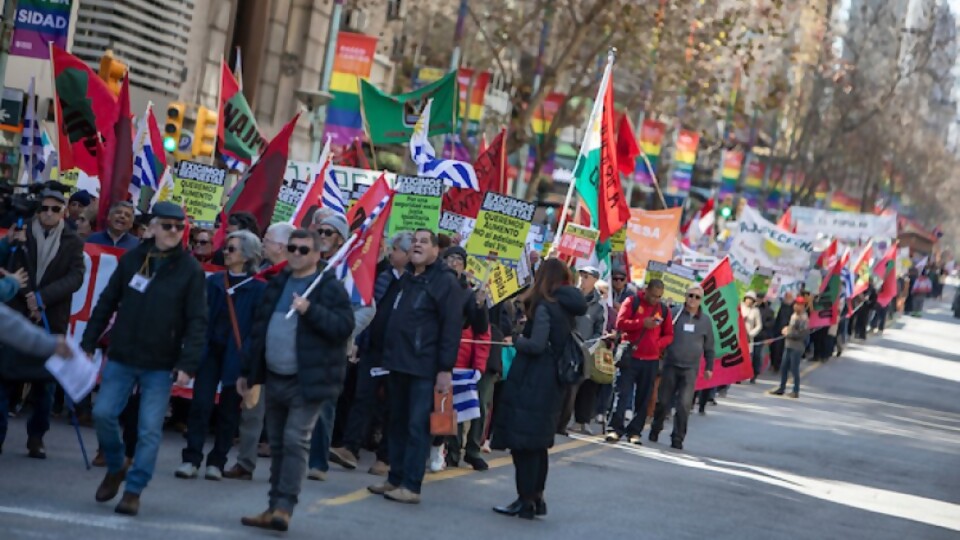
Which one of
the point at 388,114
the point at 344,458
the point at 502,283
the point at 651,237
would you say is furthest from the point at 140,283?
the point at 651,237

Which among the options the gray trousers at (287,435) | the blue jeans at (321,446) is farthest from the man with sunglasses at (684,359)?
the gray trousers at (287,435)

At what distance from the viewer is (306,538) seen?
1147 centimetres

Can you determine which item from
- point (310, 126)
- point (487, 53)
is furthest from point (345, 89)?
point (487, 53)

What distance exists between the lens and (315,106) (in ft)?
118

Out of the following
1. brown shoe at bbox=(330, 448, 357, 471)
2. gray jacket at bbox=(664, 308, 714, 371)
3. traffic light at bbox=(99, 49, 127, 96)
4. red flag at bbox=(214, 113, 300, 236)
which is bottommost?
brown shoe at bbox=(330, 448, 357, 471)

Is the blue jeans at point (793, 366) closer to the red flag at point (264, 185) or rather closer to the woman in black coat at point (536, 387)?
the red flag at point (264, 185)

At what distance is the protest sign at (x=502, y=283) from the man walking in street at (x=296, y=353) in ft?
18.7

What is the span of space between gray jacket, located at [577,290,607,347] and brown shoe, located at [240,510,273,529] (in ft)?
29.5

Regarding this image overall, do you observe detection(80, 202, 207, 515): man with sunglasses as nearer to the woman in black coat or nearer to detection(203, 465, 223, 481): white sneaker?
detection(203, 465, 223, 481): white sneaker

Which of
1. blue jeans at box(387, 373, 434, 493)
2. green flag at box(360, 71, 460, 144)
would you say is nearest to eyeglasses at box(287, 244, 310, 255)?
blue jeans at box(387, 373, 434, 493)

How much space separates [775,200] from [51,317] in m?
79.7

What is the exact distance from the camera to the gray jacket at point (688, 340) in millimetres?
21422

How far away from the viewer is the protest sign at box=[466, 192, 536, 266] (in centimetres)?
1769

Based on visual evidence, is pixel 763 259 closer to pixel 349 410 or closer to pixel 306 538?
pixel 349 410
